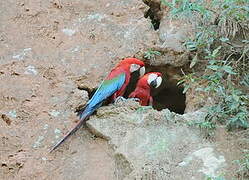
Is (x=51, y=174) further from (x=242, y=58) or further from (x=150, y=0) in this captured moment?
(x=150, y=0)

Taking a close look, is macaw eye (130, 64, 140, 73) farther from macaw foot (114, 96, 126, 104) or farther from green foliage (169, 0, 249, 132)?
green foliage (169, 0, 249, 132)

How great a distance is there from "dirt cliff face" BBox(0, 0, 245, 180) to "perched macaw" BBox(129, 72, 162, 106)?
0.13 m

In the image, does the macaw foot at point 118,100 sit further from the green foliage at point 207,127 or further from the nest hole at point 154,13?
the nest hole at point 154,13

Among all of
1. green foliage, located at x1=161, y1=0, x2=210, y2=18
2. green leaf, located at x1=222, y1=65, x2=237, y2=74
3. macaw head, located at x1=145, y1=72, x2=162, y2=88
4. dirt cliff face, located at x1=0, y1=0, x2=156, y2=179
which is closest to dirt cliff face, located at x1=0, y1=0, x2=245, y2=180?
dirt cliff face, located at x1=0, y1=0, x2=156, y2=179

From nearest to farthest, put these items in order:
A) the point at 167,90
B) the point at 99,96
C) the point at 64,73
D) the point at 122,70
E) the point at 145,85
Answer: the point at 99,96
the point at 122,70
the point at 64,73
the point at 145,85
the point at 167,90

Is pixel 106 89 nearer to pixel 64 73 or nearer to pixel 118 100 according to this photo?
pixel 118 100

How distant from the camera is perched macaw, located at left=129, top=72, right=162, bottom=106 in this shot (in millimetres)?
4188

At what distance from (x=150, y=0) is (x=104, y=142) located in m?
1.46

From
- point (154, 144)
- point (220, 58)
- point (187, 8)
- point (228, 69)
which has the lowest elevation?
point (154, 144)

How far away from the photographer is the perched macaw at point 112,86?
3.75 m

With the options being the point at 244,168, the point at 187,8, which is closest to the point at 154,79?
the point at 187,8

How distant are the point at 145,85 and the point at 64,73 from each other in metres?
0.60

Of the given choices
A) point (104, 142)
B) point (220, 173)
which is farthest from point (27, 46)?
point (220, 173)

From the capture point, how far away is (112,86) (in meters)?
3.88
